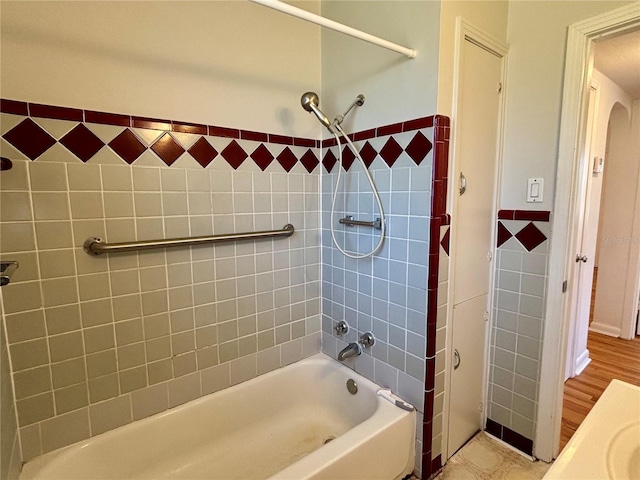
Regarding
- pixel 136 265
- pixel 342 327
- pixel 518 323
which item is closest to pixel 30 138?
pixel 136 265

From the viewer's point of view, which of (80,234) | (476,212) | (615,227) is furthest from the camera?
(615,227)

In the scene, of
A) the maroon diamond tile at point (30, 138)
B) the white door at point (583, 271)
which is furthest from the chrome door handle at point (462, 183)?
the maroon diamond tile at point (30, 138)

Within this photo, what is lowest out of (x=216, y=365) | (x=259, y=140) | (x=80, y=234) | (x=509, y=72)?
(x=216, y=365)

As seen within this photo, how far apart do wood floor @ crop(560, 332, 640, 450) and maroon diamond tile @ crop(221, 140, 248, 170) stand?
2141 mm

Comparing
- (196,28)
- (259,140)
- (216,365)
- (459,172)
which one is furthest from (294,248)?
(196,28)

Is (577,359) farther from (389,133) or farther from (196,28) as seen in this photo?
(196,28)

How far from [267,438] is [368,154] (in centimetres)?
150

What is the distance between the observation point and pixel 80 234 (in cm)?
123

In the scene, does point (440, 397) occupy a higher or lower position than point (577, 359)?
higher

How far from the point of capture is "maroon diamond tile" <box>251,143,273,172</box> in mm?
1611

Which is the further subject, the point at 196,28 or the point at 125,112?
the point at 196,28

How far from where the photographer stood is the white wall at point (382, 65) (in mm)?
1313

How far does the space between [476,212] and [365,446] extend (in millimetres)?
1118

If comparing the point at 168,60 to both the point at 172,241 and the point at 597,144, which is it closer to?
the point at 172,241
